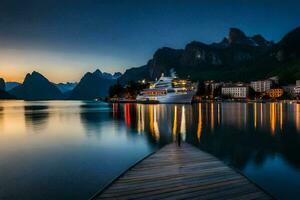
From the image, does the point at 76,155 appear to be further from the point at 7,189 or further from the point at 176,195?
the point at 176,195

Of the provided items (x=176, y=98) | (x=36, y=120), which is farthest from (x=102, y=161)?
(x=176, y=98)

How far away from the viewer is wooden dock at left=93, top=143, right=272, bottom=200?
916 cm

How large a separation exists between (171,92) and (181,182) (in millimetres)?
136081

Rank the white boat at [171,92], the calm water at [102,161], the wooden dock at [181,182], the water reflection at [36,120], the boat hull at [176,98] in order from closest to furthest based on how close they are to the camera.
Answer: the wooden dock at [181,182] < the calm water at [102,161] < the water reflection at [36,120] < the boat hull at [176,98] < the white boat at [171,92]

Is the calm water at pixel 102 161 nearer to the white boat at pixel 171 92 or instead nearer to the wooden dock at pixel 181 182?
the wooden dock at pixel 181 182

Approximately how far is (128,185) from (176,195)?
2.30 m

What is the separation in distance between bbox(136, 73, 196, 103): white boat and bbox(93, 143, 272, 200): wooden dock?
122400 mm

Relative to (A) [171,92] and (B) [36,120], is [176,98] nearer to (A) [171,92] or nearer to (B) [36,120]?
(A) [171,92]

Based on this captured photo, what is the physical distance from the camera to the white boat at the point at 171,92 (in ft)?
450

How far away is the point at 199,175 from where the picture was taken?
11258mm

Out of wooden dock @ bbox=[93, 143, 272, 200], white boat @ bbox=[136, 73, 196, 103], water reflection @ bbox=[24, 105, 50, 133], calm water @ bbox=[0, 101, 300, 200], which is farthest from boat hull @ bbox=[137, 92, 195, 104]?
wooden dock @ bbox=[93, 143, 272, 200]

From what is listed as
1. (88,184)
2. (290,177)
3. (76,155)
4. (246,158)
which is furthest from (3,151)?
(290,177)

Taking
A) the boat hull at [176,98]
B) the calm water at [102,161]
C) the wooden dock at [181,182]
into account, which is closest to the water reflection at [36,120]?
the calm water at [102,161]

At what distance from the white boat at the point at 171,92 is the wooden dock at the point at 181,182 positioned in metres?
122
